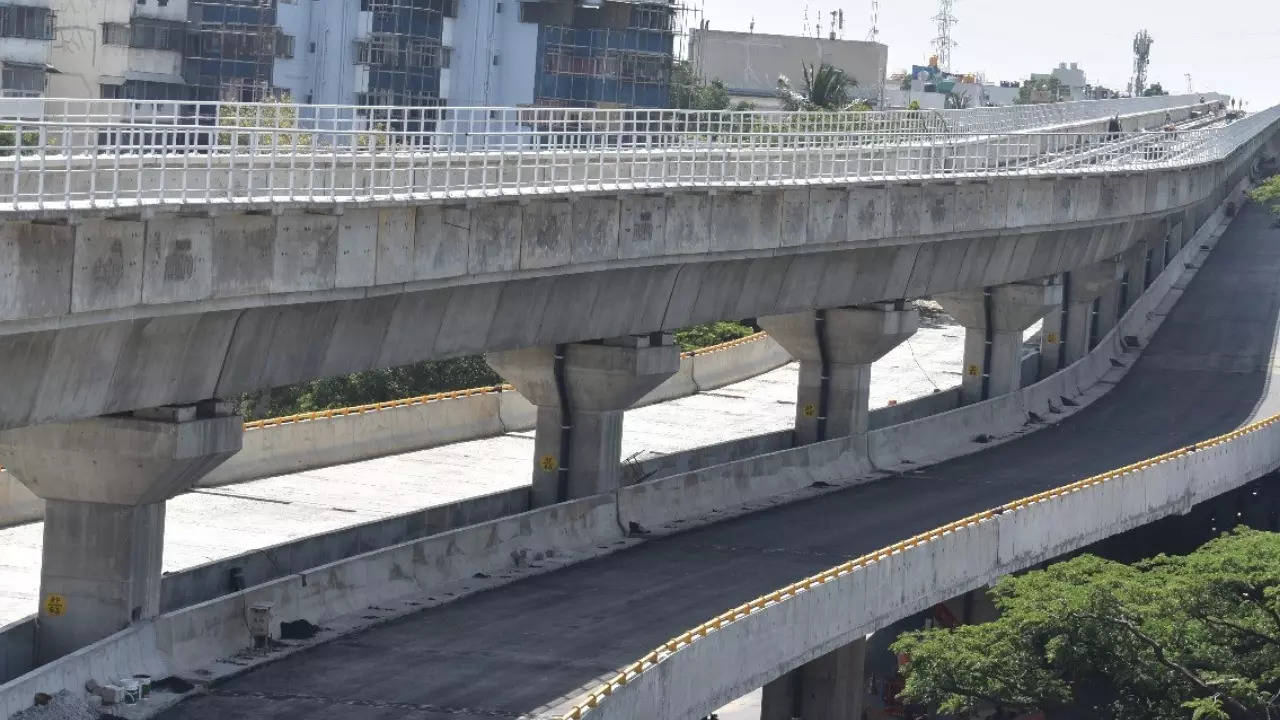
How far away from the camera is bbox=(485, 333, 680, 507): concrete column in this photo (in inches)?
1834

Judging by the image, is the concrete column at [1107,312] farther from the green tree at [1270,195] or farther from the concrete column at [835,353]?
the green tree at [1270,195]

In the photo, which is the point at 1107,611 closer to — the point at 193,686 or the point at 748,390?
the point at 193,686

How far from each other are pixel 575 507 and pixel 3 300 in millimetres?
20028

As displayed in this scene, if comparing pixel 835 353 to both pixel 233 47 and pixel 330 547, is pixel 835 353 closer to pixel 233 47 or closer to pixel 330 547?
pixel 330 547

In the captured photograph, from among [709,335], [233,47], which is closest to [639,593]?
[709,335]

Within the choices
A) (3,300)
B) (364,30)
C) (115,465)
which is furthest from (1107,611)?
(364,30)

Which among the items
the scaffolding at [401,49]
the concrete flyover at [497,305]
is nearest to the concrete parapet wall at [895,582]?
the concrete flyover at [497,305]

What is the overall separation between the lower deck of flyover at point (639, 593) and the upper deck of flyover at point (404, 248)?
14.8ft

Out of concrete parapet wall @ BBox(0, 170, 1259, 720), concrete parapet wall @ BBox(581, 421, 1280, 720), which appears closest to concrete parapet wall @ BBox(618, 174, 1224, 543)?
concrete parapet wall @ BBox(0, 170, 1259, 720)

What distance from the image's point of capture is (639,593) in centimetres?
4144

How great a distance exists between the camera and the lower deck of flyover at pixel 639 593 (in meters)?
33.0

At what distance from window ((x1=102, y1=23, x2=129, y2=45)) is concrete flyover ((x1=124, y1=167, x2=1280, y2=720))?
51.7 metres

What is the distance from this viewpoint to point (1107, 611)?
146ft

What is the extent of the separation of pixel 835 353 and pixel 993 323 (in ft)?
43.6
